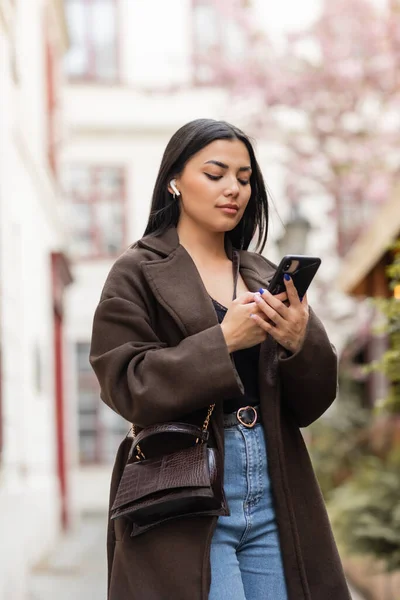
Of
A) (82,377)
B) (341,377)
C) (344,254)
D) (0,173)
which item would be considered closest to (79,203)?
(82,377)

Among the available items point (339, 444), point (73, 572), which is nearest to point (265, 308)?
point (73, 572)

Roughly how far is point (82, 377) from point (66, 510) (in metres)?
6.13

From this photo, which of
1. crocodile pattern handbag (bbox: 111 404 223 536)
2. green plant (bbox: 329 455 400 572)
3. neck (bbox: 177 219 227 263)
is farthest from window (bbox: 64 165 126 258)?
crocodile pattern handbag (bbox: 111 404 223 536)

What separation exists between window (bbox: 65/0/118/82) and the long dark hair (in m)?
19.5

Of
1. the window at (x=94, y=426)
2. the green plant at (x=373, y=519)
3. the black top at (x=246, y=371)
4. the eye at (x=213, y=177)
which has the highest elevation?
the eye at (x=213, y=177)

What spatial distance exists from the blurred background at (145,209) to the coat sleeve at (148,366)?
583 millimetres

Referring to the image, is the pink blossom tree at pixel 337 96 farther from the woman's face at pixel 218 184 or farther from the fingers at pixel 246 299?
the fingers at pixel 246 299

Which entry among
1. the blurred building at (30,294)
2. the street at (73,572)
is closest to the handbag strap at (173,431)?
the blurred building at (30,294)

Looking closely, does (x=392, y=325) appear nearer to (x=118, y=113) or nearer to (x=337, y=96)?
(x=337, y=96)

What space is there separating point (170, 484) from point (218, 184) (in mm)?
762

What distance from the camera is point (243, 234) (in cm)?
316

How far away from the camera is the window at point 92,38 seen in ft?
72.7

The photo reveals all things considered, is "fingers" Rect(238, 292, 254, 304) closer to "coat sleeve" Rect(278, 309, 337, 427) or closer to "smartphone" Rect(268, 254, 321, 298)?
"smartphone" Rect(268, 254, 321, 298)

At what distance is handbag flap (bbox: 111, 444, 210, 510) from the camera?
2648 mm
